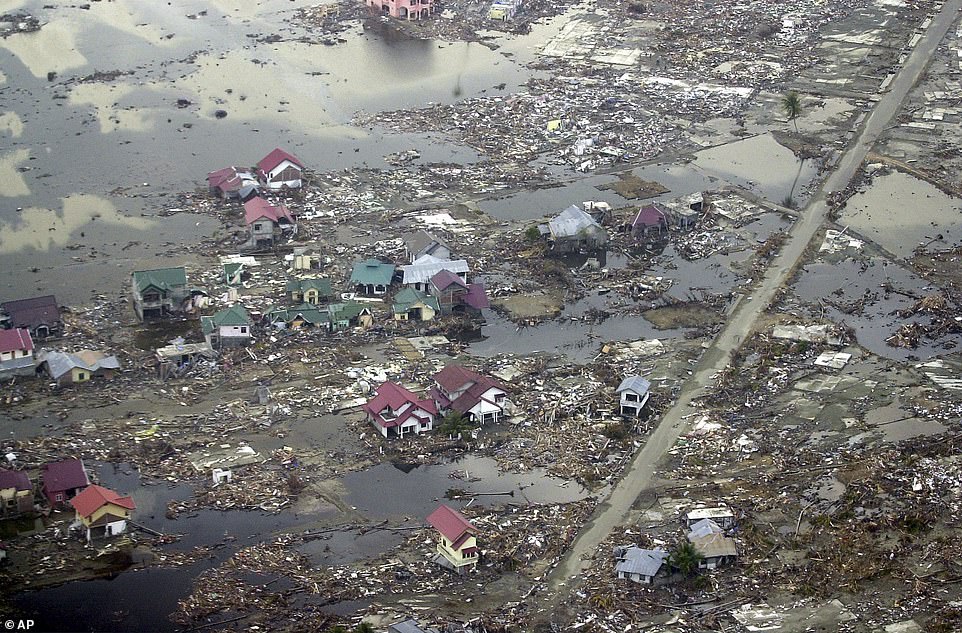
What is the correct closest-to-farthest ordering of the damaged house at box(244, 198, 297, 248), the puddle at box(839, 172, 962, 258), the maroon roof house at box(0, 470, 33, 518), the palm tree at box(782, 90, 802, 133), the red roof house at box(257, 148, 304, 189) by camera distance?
the maroon roof house at box(0, 470, 33, 518) → the damaged house at box(244, 198, 297, 248) → the puddle at box(839, 172, 962, 258) → the red roof house at box(257, 148, 304, 189) → the palm tree at box(782, 90, 802, 133)

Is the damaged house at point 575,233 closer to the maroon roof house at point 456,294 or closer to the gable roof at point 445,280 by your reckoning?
the maroon roof house at point 456,294

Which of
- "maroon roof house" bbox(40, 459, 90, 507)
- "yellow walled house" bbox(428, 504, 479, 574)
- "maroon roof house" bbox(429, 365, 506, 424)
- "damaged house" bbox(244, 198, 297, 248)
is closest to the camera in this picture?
"yellow walled house" bbox(428, 504, 479, 574)

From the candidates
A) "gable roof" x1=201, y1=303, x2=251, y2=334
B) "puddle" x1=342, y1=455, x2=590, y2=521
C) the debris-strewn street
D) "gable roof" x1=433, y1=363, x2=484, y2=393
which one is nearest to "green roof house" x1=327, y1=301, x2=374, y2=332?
the debris-strewn street

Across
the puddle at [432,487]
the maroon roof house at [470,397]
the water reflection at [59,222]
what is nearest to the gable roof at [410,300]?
the maroon roof house at [470,397]

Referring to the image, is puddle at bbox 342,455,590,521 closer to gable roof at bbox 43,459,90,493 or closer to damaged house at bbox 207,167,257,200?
gable roof at bbox 43,459,90,493

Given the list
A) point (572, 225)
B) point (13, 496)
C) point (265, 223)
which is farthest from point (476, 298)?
point (13, 496)

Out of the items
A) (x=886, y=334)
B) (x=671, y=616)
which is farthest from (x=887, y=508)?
(x=886, y=334)

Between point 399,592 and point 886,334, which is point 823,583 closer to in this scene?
point 399,592
